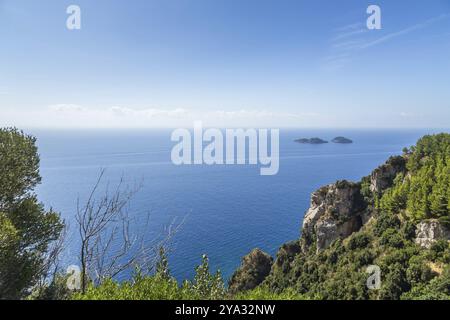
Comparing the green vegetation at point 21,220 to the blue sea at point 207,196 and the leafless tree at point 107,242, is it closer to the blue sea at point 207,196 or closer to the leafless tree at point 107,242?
the leafless tree at point 107,242

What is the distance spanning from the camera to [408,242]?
2628cm

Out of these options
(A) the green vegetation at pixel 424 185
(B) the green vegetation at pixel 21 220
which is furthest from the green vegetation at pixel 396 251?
(B) the green vegetation at pixel 21 220

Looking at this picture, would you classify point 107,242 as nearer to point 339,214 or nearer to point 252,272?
point 252,272

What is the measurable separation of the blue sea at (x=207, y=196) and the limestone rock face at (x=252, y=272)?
704cm

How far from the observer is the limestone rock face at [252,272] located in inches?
1515

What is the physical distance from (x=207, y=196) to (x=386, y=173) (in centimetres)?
5345

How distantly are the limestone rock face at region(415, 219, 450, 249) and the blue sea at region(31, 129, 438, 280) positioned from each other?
21.6 metres

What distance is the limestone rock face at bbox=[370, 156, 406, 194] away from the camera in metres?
35.6

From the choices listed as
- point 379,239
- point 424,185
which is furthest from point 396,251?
point 424,185

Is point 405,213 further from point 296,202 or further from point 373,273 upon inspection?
point 296,202

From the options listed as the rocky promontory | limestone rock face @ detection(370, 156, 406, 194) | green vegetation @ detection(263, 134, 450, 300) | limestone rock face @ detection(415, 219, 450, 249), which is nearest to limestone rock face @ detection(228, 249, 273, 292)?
the rocky promontory

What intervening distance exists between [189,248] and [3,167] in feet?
145
